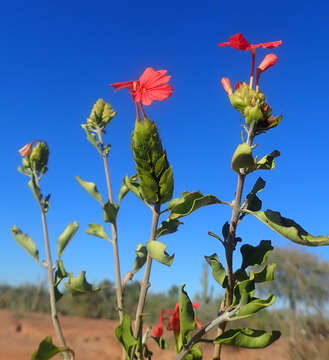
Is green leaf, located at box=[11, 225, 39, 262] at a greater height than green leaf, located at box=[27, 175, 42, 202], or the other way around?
green leaf, located at box=[27, 175, 42, 202]

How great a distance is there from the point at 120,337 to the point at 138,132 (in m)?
0.66

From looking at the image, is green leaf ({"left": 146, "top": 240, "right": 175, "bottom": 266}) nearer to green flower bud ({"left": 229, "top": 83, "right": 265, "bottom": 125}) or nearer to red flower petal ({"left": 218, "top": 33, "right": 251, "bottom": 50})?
green flower bud ({"left": 229, "top": 83, "right": 265, "bottom": 125})

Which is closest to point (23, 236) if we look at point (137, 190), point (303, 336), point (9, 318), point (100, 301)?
point (137, 190)

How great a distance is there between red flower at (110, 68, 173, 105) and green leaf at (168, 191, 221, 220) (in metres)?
0.30

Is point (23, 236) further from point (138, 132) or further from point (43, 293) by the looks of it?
point (43, 293)

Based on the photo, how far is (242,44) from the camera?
102cm

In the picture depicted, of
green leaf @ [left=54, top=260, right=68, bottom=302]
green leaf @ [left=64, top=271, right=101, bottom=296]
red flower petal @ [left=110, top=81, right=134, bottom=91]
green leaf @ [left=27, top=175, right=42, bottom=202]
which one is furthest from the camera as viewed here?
green leaf @ [left=27, top=175, right=42, bottom=202]

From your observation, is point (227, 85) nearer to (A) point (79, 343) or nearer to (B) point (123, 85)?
(B) point (123, 85)

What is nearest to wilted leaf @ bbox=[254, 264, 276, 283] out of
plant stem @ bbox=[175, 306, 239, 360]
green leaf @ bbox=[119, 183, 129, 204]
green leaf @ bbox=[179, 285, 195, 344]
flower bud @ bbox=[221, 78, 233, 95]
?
plant stem @ bbox=[175, 306, 239, 360]

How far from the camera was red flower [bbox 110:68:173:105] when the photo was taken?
1.05 metres

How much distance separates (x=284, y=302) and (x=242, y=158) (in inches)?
175

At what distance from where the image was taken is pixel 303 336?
13.8 feet

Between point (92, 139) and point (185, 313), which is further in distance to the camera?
point (92, 139)

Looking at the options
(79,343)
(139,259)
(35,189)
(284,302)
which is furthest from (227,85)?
(79,343)
